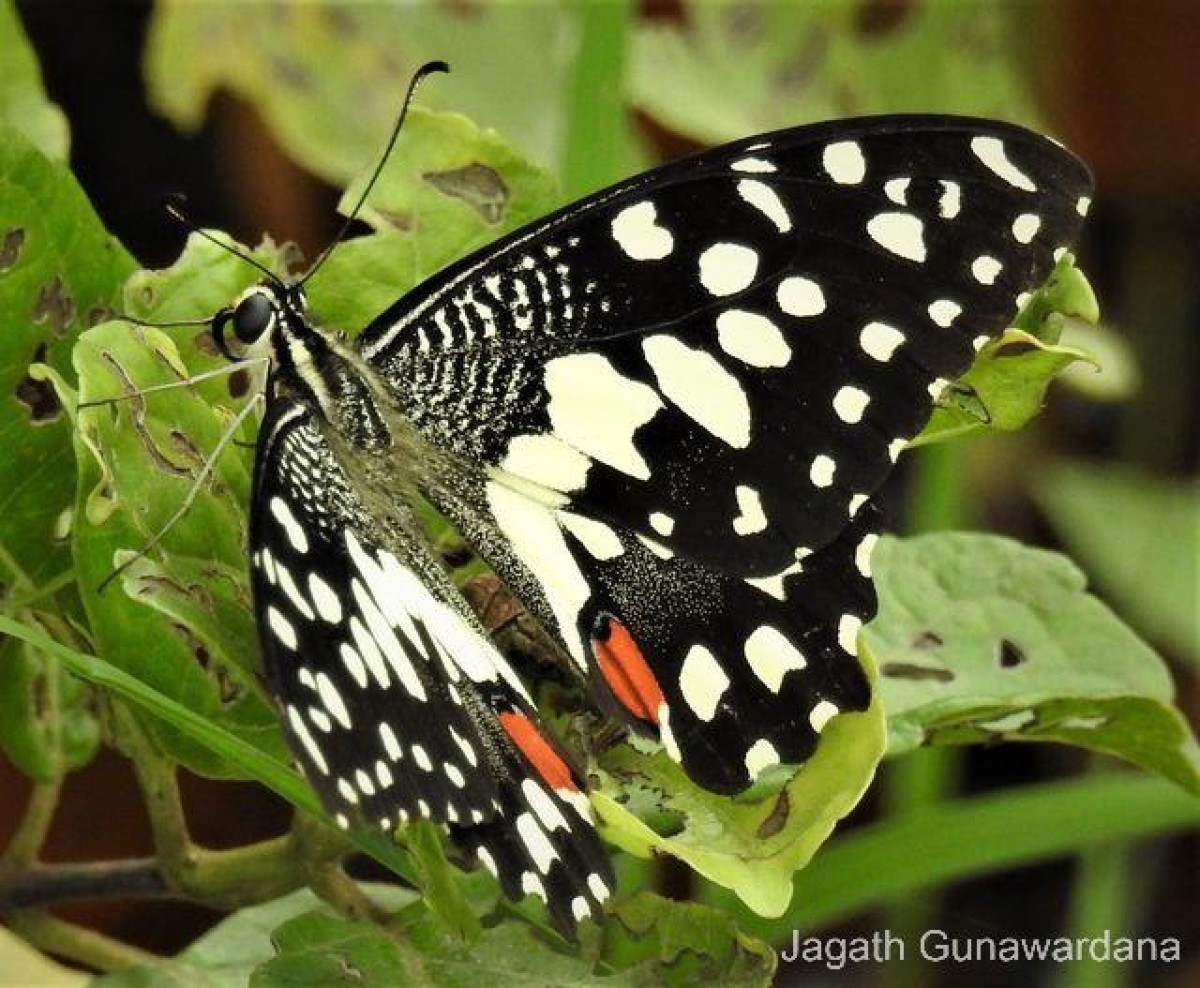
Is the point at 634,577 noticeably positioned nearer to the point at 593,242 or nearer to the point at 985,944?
the point at 593,242

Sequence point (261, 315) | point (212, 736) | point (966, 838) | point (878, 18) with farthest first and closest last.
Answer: point (878, 18), point (966, 838), point (261, 315), point (212, 736)

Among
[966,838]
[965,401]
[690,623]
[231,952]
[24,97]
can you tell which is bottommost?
[966,838]

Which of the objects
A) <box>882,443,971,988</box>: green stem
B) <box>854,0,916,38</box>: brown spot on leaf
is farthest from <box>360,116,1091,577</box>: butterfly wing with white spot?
<box>854,0,916,38</box>: brown spot on leaf

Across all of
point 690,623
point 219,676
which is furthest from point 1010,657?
point 219,676

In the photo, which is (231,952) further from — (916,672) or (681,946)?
(916,672)

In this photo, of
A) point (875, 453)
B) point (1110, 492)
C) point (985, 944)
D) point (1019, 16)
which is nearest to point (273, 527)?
point (875, 453)

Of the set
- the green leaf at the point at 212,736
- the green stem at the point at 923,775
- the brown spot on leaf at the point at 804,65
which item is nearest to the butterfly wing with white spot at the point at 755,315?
the green leaf at the point at 212,736

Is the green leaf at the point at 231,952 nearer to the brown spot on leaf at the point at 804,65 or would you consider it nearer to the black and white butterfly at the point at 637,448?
the black and white butterfly at the point at 637,448

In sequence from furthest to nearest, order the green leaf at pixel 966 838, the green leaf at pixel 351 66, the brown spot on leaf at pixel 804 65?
the brown spot on leaf at pixel 804 65, the green leaf at pixel 351 66, the green leaf at pixel 966 838
